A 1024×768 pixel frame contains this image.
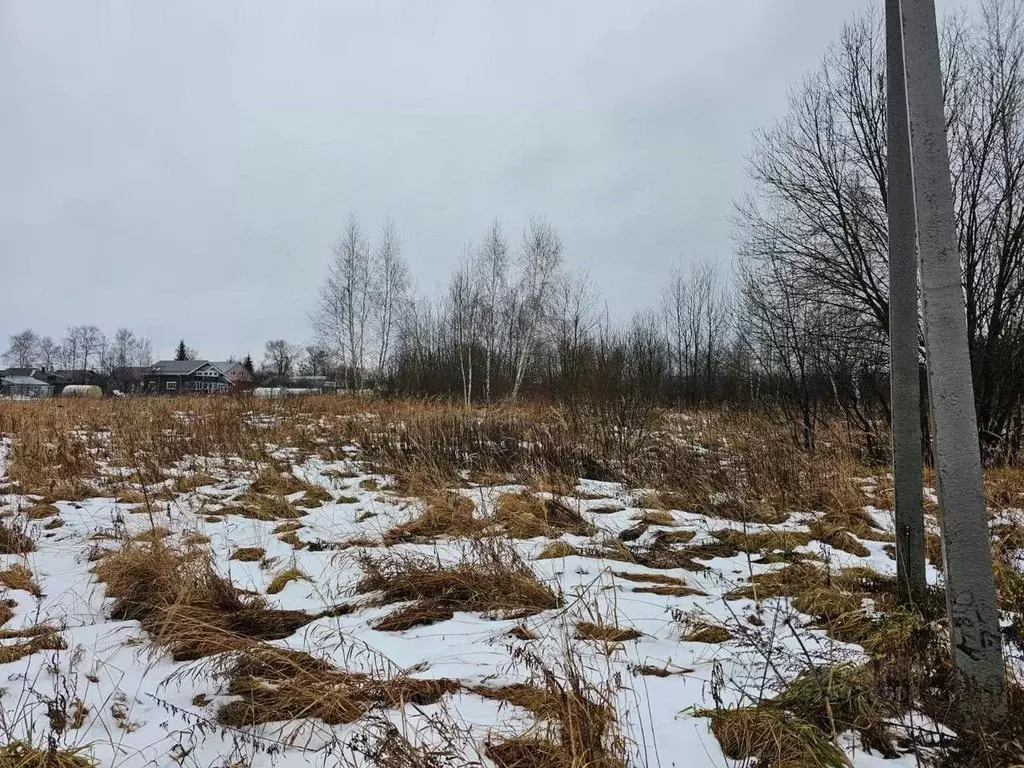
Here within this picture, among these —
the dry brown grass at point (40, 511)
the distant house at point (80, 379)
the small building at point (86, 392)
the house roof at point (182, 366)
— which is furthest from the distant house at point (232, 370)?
the dry brown grass at point (40, 511)

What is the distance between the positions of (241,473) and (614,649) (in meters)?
5.78

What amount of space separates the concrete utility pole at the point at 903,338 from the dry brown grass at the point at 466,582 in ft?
→ 6.58

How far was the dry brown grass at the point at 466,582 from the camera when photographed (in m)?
3.11

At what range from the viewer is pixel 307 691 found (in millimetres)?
2074

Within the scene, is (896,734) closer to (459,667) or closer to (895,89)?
(459,667)

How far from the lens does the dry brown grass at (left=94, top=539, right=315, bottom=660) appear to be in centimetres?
260

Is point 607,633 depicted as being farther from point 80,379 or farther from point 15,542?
point 80,379

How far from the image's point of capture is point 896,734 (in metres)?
1.82

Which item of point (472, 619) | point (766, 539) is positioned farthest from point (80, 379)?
point (766, 539)

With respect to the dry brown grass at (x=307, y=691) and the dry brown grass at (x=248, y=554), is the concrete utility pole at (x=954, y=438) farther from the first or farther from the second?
the dry brown grass at (x=248, y=554)

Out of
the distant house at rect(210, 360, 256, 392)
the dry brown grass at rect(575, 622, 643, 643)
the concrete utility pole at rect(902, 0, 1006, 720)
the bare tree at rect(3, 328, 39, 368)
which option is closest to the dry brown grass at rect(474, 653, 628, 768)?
the dry brown grass at rect(575, 622, 643, 643)

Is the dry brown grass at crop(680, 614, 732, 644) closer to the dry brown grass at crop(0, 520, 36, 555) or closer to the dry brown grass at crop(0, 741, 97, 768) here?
the dry brown grass at crop(0, 741, 97, 768)

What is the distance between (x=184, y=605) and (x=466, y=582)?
1.60 m

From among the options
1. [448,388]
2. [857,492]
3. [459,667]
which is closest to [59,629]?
[459,667]
